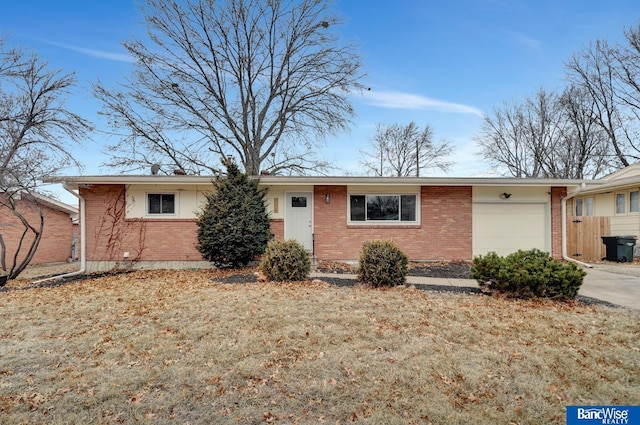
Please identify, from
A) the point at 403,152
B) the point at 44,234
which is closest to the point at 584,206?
the point at 403,152

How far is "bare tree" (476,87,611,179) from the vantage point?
2358cm

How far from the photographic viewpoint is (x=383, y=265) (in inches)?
275

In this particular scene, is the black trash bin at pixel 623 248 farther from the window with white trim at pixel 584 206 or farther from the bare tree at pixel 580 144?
the bare tree at pixel 580 144

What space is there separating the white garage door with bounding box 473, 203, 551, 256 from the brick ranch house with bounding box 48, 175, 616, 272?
1.3 inches

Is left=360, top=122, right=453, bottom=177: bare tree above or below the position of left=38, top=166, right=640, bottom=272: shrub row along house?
above

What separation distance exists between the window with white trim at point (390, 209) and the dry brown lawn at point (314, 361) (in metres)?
5.42

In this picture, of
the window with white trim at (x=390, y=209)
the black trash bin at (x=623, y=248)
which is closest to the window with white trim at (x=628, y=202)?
the black trash bin at (x=623, y=248)

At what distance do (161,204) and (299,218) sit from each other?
14.6 ft

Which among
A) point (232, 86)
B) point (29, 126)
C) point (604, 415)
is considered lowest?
point (604, 415)

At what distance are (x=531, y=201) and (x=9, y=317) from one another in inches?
533

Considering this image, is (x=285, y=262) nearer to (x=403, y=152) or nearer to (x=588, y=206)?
(x=588, y=206)

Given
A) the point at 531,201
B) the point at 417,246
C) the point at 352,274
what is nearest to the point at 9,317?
the point at 352,274

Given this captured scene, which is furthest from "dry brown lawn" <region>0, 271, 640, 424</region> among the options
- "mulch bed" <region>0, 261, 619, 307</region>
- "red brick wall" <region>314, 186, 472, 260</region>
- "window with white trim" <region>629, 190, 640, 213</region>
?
"window with white trim" <region>629, 190, 640, 213</region>

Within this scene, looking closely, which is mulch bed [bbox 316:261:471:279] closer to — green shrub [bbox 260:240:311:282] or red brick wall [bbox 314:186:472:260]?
red brick wall [bbox 314:186:472:260]
